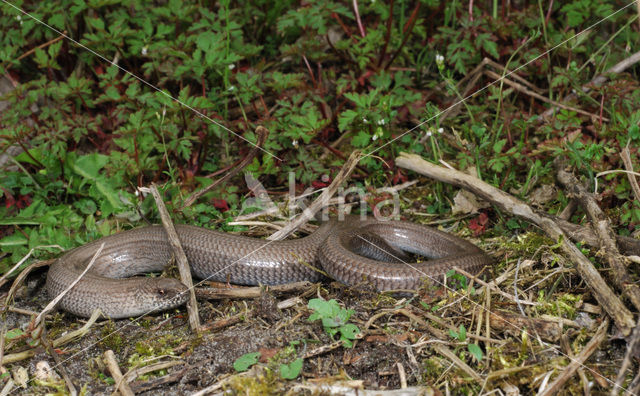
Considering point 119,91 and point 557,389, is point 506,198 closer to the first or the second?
point 557,389

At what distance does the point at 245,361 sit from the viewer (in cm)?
293

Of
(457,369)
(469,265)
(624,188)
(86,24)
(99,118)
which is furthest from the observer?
(86,24)

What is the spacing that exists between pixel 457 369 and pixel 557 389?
0.47 meters

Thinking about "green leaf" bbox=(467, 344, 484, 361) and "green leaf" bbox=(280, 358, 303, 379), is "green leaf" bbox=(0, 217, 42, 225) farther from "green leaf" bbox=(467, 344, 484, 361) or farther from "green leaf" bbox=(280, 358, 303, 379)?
"green leaf" bbox=(467, 344, 484, 361)

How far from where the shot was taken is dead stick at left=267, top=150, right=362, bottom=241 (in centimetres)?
407

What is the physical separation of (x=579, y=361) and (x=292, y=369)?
140 cm

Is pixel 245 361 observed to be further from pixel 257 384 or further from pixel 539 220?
pixel 539 220

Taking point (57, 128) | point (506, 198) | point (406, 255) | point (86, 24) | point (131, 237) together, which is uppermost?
point (86, 24)

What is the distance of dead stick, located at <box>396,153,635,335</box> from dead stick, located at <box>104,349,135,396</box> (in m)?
2.48

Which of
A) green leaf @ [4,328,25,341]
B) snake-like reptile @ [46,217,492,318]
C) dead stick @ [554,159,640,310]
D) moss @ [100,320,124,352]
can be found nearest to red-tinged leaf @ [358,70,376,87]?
snake-like reptile @ [46,217,492,318]

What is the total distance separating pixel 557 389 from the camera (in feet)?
8.48

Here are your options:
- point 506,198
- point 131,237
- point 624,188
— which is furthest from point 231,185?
point 624,188

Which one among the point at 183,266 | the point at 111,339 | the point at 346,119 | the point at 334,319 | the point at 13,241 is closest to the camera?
the point at 334,319

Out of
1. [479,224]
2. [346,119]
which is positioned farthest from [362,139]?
[479,224]
